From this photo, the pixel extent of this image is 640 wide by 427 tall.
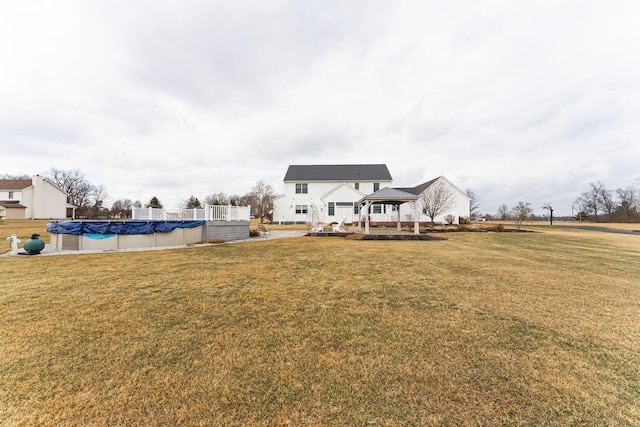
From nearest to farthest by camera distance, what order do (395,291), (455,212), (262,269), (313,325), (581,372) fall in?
(581,372), (313,325), (395,291), (262,269), (455,212)

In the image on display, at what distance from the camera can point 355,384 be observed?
7.75 ft

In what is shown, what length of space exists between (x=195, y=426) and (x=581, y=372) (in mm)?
3887

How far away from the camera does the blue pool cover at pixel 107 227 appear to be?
1149 cm

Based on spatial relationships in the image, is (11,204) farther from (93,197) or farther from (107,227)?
(107,227)

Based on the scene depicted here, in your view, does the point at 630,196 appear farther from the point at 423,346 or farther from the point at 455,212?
the point at 423,346

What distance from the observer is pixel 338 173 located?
39.3 m

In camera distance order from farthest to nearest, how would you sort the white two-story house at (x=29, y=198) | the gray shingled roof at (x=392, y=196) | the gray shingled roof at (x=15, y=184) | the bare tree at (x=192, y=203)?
the bare tree at (x=192, y=203) → the gray shingled roof at (x=15, y=184) → the white two-story house at (x=29, y=198) → the gray shingled roof at (x=392, y=196)

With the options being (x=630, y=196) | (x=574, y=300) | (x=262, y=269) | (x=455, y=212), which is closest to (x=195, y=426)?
(x=262, y=269)

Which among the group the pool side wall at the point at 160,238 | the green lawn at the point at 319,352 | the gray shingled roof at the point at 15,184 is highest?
the gray shingled roof at the point at 15,184

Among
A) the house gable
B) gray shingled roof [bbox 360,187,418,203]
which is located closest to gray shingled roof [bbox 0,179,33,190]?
the house gable

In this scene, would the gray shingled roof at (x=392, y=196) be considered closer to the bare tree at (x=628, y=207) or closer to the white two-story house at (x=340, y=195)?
the white two-story house at (x=340, y=195)

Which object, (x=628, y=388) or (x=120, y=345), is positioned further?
(x=120, y=345)

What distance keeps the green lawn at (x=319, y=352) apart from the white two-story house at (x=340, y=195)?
87.7ft

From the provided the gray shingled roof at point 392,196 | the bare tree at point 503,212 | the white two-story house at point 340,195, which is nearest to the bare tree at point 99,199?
the white two-story house at point 340,195
